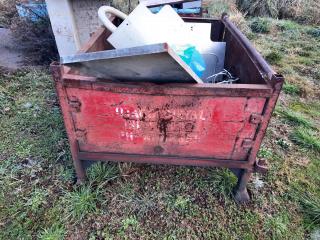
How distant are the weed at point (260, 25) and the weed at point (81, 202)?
5.47 m

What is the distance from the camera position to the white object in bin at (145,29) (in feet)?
6.52

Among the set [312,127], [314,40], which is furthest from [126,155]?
[314,40]

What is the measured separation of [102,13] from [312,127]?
260 centimetres

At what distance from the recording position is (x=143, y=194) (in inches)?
84.6

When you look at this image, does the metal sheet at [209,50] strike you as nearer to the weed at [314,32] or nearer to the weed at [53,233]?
the weed at [53,233]

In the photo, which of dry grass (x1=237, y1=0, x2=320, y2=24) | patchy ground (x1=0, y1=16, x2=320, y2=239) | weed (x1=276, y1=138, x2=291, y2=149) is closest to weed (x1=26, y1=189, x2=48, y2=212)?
patchy ground (x1=0, y1=16, x2=320, y2=239)

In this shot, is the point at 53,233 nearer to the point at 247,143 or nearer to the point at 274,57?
the point at 247,143

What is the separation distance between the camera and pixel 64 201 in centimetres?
204

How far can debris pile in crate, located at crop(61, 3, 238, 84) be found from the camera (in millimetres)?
1276

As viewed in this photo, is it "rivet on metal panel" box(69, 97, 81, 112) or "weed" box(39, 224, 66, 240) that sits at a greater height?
"rivet on metal panel" box(69, 97, 81, 112)

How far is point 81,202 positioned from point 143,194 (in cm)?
49

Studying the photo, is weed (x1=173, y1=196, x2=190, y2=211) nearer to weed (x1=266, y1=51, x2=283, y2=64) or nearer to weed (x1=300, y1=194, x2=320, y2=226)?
weed (x1=300, y1=194, x2=320, y2=226)

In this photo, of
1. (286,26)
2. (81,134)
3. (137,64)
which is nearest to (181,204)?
(81,134)

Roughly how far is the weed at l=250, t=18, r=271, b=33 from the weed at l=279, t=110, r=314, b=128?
340cm
